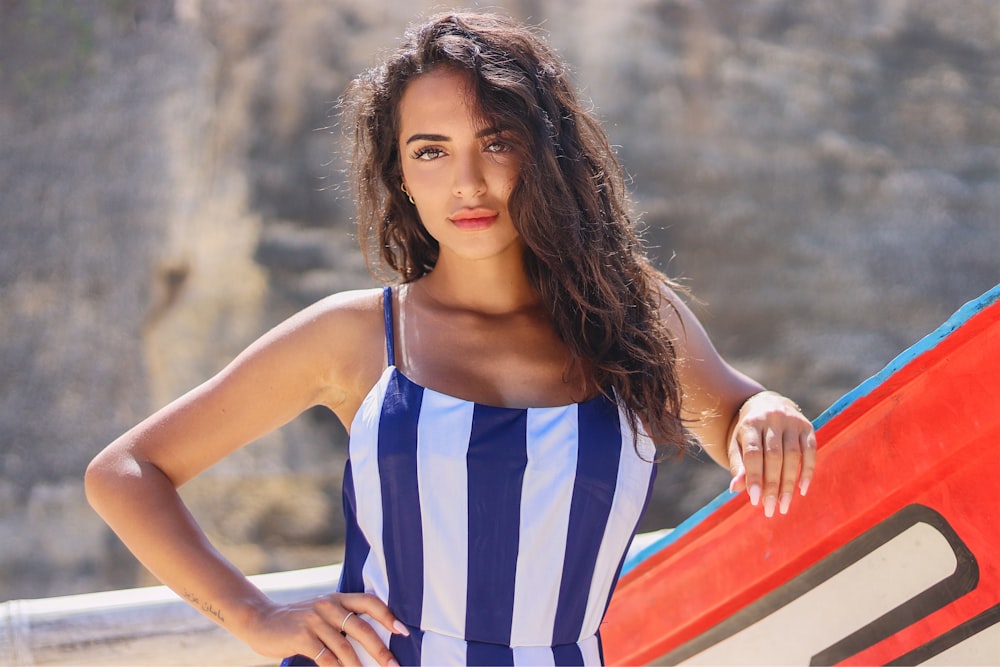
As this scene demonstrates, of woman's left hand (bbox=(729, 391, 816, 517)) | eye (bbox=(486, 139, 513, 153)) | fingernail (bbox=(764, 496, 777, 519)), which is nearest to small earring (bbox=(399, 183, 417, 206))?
eye (bbox=(486, 139, 513, 153))

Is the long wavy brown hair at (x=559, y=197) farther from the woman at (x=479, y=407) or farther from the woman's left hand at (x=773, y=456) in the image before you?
the woman's left hand at (x=773, y=456)

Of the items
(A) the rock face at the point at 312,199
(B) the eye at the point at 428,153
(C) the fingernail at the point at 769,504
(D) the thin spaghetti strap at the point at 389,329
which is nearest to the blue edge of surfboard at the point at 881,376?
(C) the fingernail at the point at 769,504

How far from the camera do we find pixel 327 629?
5.44ft

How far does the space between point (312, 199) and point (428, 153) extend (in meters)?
4.85

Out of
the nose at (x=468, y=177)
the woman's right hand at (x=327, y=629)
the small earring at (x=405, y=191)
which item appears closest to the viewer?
the woman's right hand at (x=327, y=629)

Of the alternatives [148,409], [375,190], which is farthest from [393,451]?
[148,409]

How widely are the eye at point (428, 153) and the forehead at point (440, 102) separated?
33 millimetres

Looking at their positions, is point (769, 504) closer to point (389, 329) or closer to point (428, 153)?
point (389, 329)

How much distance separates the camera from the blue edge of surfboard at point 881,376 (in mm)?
1699

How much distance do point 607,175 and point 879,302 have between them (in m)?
5.26

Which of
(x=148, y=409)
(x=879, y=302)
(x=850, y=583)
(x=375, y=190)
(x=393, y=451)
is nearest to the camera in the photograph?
(x=393, y=451)

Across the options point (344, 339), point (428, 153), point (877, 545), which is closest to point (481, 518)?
point (344, 339)

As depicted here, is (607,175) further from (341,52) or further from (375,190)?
(341,52)

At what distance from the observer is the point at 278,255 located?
21.2 feet
